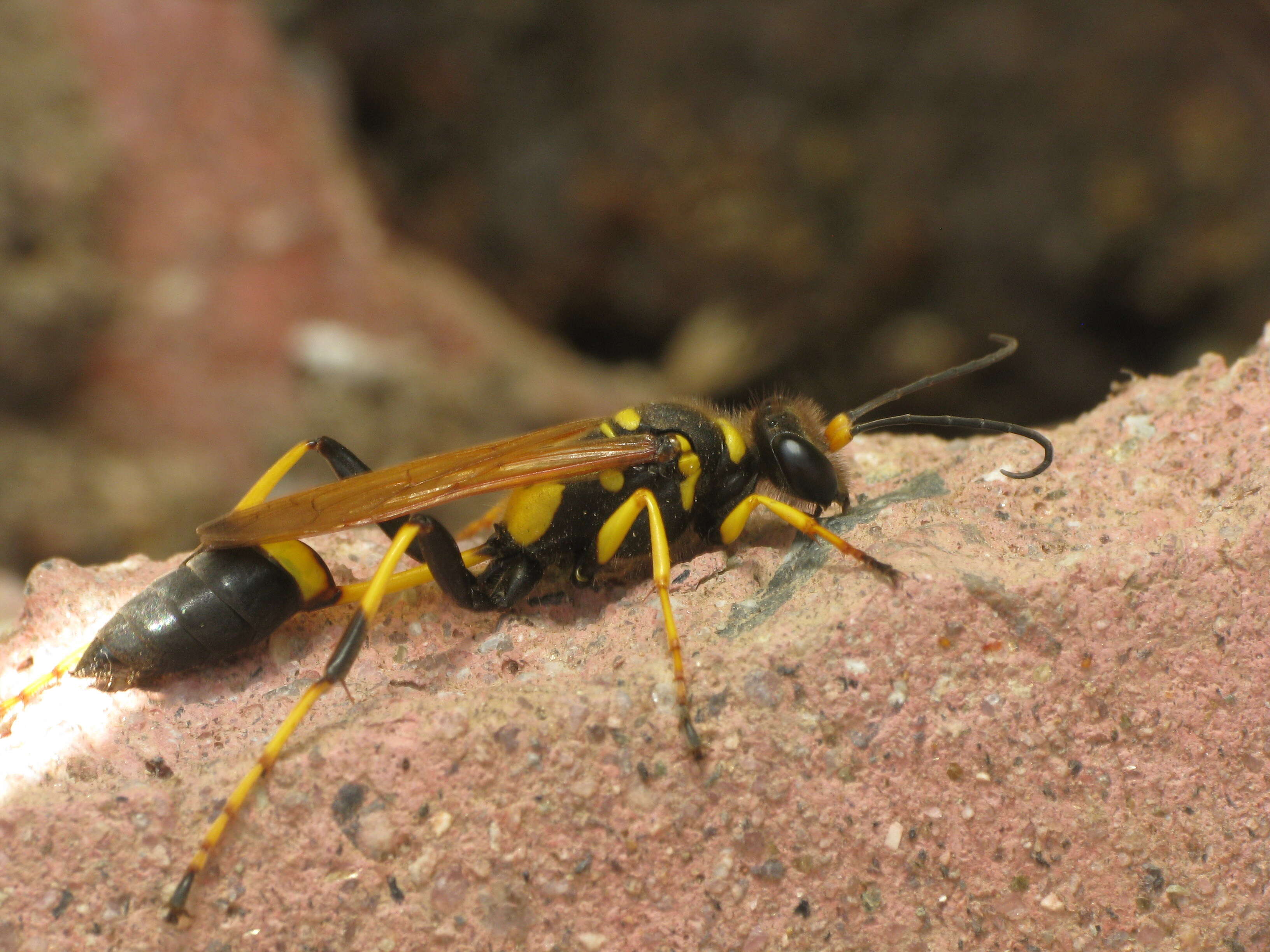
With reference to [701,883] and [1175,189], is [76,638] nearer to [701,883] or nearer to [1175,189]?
[701,883]

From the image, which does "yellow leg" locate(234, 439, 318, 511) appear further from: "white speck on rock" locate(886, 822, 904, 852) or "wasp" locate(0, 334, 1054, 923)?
"white speck on rock" locate(886, 822, 904, 852)

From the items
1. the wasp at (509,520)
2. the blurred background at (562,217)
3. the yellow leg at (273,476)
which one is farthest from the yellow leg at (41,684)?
the blurred background at (562,217)

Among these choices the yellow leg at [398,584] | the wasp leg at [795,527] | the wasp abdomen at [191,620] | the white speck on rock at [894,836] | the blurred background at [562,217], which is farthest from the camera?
the blurred background at [562,217]

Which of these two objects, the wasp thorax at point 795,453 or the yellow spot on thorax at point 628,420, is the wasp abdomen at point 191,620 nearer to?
the yellow spot on thorax at point 628,420

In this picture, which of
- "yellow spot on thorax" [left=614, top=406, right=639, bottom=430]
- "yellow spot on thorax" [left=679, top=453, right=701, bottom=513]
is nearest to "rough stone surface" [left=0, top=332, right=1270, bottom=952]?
"yellow spot on thorax" [left=679, top=453, right=701, bottom=513]

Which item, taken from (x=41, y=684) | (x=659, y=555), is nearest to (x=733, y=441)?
(x=659, y=555)
